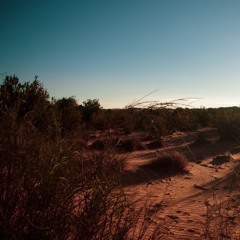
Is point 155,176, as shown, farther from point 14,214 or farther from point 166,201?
point 14,214

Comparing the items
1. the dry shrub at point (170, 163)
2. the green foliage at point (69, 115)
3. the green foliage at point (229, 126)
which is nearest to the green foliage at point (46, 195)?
the dry shrub at point (170, 163)

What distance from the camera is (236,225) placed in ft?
15.5

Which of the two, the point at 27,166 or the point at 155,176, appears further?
the point at 155,176

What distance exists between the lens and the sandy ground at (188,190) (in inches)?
190

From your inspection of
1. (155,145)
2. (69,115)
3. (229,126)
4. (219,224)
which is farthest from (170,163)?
(229,126)

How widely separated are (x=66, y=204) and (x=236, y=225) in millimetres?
3168

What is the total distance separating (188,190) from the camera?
24.6ft

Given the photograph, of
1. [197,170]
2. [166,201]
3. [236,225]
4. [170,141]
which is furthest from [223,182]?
[170,141]

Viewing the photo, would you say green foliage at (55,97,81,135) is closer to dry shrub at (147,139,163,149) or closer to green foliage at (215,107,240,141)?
dry shrub at (147,139,163,149)

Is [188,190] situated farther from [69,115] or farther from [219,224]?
[69,115]

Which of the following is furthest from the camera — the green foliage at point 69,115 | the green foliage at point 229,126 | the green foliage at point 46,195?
the green foliage at point 229,126

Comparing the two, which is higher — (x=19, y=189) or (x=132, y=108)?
(x=132, y=108)

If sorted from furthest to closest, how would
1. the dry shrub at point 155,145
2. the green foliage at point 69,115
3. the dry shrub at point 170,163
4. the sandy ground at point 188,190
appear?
the dry shrub at point 155,145 → the green foliage at point 69,115 → the dry shrub at point 170,163 → the sandy ground at point 188,190

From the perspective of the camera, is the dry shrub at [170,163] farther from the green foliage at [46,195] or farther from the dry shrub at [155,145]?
the green foliage at [46,195]
